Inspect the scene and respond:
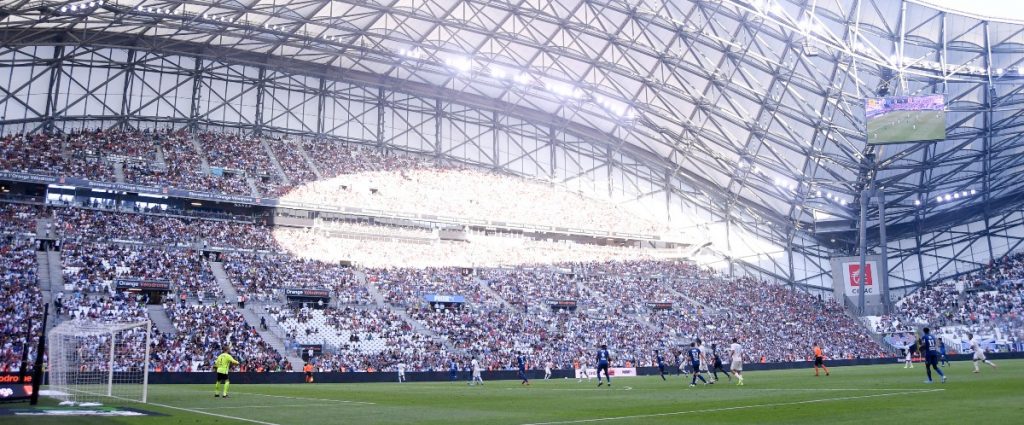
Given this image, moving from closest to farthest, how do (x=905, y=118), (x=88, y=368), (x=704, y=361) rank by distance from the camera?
(x=88, y=368), (x=704, y=361), (x=905, y=118)

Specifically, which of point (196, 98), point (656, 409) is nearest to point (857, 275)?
point (196, 98)

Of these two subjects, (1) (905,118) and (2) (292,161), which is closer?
(1) (905,118)

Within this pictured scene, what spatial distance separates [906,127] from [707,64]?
1598cm

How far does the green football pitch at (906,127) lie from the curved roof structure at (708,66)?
246 centimetres

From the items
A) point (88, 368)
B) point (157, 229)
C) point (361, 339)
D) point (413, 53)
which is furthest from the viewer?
point (413, 53)

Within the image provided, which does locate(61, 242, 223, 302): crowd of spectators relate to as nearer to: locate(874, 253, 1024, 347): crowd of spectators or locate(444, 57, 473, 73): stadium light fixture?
locate(444, 57, 473, 73): stadium light fixture

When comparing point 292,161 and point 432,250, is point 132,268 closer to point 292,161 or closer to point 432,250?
point 292,161

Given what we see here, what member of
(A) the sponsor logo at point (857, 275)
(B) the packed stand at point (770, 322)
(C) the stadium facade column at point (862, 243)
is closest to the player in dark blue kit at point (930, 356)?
(B) the packed stand at point (770, 322)

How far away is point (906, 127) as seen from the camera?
4925 centimetres

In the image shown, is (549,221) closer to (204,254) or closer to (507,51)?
(507,51)

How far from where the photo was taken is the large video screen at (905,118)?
48.2 m

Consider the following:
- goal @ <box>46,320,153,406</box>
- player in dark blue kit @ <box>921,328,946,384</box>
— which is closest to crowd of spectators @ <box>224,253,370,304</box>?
goal @ <box>46,320,153,406</box>

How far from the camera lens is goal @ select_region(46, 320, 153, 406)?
21906 mm

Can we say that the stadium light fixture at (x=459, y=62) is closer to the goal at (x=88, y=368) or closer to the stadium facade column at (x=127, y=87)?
the stadium facade column at (x=127, y=87)
